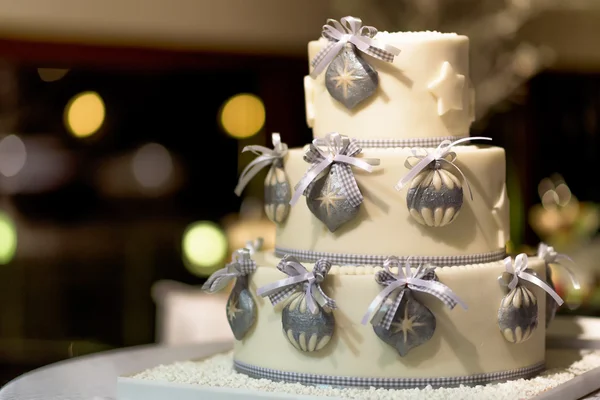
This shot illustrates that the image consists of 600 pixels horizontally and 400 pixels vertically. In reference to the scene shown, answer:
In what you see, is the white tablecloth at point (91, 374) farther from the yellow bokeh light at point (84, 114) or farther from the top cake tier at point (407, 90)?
the yellow bokeh light at point (84, 114)

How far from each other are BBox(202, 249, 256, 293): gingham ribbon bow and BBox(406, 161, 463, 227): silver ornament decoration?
37 centimetres

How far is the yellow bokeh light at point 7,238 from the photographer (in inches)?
185

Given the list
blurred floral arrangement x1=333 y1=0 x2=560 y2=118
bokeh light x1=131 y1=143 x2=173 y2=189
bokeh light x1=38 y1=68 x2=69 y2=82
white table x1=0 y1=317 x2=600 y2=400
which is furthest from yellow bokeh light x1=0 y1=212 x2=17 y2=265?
white table x1=0 y1=317 x2=600 y2=400

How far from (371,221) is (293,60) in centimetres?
347

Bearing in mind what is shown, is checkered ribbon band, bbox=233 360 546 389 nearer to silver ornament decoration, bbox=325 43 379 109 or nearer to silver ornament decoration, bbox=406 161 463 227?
silver ornament decoration, bbox=406 161 463 227

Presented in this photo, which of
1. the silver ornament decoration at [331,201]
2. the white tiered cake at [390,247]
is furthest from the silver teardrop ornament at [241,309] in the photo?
the silver ornament decoration at [331,201]

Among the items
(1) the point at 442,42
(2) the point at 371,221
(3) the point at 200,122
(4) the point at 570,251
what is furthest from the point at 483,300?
(3) the point at 200,122

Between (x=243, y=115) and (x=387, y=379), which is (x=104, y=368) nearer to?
(x=387, y=379)

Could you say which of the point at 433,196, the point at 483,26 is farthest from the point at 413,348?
the point at 483,26

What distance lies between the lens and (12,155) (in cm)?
470

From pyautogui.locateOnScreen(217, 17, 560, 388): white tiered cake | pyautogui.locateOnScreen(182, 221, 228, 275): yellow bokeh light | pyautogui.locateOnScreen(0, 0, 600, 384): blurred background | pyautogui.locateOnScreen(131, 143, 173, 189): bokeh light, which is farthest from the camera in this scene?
pyautogui.locateOnScreen(182, 221, 228, 275): yellow bokeh light

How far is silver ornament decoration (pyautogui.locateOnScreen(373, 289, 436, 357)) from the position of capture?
1.93m

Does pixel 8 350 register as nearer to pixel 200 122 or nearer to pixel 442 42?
pixel 200 122

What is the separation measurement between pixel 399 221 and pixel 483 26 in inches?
117
